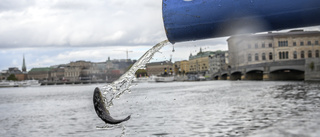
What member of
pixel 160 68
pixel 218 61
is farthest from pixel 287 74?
pixel 160 68

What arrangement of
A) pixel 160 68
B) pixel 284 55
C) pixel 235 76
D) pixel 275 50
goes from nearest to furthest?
pixel 284 55 < pixel 275 50 < pixel 235 76 < pixel 160 68

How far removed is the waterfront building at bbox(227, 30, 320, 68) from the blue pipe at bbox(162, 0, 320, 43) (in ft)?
253

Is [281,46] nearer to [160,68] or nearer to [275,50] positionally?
[275,50]

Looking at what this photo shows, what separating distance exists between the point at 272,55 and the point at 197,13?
3329 inches

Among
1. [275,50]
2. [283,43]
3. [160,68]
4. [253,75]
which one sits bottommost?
[253,75]

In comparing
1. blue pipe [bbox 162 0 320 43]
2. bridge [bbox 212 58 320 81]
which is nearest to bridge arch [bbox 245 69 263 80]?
bridge [bbox 212 58 320 81]

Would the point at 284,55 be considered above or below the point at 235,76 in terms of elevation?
above

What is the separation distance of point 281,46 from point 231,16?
83.1 m

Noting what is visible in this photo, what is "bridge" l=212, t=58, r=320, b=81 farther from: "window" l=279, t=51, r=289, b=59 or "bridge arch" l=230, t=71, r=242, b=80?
"window" l=279, t=51, r=289, b=59

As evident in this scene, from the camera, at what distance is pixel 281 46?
8206 centimetres

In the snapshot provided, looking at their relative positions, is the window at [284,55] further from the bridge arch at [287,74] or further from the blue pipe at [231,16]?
the blue pipe at [231,16]

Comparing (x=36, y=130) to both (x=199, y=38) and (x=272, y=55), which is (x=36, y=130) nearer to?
(x=199, y=38)

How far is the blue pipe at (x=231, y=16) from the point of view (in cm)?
303

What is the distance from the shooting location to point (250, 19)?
317 centimetres
